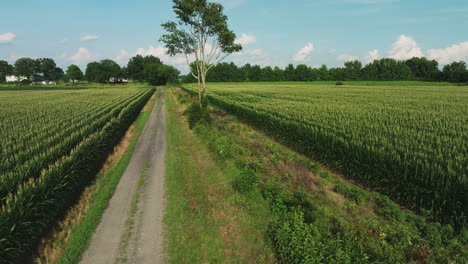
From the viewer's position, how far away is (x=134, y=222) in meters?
5.98

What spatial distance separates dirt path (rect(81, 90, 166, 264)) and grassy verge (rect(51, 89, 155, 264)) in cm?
16

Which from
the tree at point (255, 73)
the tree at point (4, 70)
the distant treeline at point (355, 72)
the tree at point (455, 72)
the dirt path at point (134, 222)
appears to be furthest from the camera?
the tree at point (255, 73)

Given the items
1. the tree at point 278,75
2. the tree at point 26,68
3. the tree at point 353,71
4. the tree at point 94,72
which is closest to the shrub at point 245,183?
the tree at point 353,71

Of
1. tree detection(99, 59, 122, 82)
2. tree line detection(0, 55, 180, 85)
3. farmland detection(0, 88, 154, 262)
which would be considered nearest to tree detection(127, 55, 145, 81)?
tree line detection(0, 55, 180, 85)

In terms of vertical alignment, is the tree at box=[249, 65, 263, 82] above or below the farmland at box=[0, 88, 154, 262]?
above

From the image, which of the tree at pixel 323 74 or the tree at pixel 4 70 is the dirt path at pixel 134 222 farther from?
the tree at pixel 4 70

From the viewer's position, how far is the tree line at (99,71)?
118 meters

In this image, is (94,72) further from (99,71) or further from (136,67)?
(136,67)

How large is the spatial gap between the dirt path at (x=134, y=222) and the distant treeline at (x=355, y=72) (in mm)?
103045

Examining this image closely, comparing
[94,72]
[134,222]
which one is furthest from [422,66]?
[94,72]

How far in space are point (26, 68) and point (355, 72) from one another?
177001mm

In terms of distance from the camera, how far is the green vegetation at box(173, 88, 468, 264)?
13.9 feet

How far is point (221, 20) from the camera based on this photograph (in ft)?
82.1

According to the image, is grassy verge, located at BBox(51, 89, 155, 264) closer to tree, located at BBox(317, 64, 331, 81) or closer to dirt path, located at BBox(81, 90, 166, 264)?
dirt path, located at BBox(81, 90, 166, 264)
